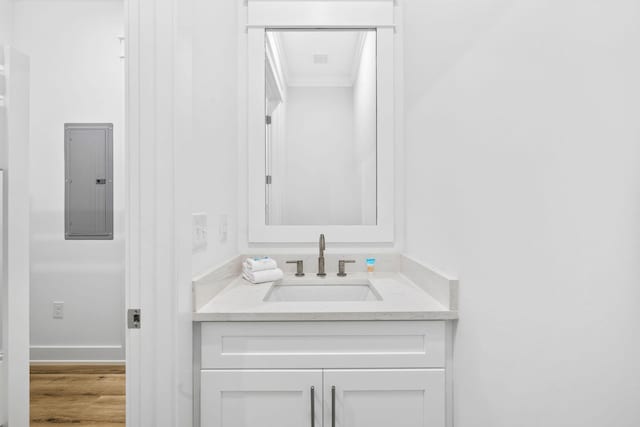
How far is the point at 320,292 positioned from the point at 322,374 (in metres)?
0.51

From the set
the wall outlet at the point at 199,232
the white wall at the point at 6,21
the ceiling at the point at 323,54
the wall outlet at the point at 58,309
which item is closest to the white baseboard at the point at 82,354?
the wall outlet at the point at 58,309

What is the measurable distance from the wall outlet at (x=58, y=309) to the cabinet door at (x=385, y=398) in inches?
91.0

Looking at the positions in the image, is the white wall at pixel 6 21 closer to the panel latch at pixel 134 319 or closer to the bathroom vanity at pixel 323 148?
the bathroom vanity at pixel 323 148

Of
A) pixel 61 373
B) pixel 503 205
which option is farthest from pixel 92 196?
pixel 503 205

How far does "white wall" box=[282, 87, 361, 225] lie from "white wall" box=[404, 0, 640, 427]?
661 millimetres

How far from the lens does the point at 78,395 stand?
7.02ft

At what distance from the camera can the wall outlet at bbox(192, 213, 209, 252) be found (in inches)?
45.6

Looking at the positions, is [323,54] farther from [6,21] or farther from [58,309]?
[58,309]

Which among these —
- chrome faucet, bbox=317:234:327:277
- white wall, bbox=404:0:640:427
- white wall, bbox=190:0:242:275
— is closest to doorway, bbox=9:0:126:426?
white wall, bbox=190:0:242:275

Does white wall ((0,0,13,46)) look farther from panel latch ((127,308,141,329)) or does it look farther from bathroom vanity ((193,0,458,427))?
panel latch ((127,308,141,329))

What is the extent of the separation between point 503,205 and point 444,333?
1.65 ft

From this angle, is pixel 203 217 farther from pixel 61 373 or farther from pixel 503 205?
pixel 61 373

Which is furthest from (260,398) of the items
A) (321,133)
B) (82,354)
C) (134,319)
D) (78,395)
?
(82,354)

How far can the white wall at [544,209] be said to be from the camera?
57 cm
